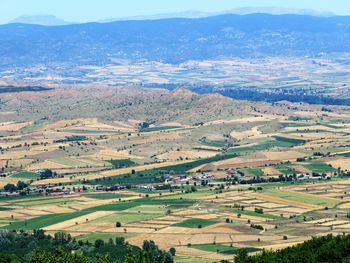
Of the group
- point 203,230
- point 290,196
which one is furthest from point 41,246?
point 290,196

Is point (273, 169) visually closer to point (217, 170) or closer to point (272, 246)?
point (217, 170)

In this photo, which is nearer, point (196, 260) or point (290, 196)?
point (196, 260)

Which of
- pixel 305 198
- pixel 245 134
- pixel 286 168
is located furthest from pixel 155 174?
pixel 245 134

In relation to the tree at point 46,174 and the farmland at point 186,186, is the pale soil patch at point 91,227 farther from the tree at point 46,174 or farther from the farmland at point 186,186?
the tree at point 46,174

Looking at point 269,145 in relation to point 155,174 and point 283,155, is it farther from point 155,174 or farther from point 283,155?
point 155,174

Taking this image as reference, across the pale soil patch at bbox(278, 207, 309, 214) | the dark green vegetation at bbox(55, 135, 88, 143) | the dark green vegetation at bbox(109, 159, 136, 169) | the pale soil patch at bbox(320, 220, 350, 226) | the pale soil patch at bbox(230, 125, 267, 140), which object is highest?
the dark green vegetation at bbox(55, 135, 88, 143)

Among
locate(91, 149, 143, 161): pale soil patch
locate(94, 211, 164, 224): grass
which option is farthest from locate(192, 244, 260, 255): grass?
locate(91, 149, 143, 161): pale soil patch

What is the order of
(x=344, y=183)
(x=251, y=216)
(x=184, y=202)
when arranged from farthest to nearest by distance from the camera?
(x=344, y=183), (x=184, y=202), (x=251, y=216)

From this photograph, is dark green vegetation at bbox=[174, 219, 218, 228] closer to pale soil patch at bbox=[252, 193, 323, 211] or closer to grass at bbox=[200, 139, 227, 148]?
pale soil patch at bbox=[252, 193, 323, 211]
